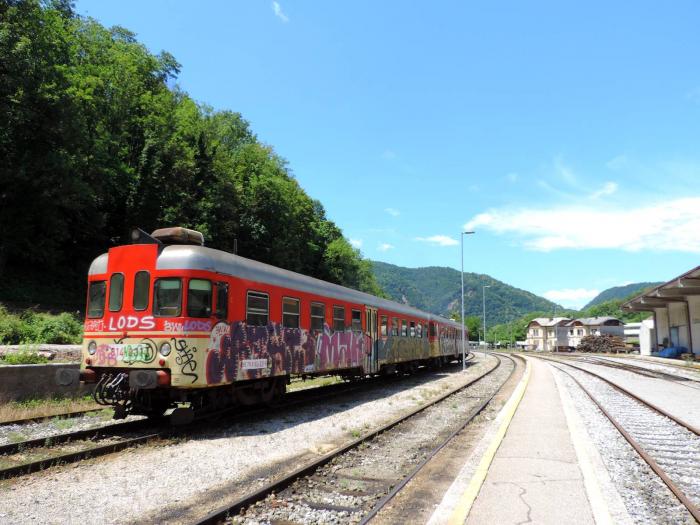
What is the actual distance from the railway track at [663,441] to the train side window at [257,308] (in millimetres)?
7344

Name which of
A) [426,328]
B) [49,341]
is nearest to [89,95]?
[49,341]

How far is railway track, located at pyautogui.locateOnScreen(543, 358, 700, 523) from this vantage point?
6.45 metres

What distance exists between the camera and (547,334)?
12312 centimetres

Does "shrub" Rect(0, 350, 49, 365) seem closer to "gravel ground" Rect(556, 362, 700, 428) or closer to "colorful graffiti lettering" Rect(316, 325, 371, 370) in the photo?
Result: "colorful graffiti lettering" Rect(316, 325, 371, 370)

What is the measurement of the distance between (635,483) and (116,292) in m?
9.12

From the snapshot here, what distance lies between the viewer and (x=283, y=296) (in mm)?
11953

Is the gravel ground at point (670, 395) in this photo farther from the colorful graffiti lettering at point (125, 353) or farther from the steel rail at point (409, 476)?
the colorful graffiti lettering at point (125, 353)

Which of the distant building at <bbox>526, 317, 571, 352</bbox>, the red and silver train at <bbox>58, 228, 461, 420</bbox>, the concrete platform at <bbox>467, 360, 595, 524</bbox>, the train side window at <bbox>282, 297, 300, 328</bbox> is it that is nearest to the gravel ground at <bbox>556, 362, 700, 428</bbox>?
the concrete platform at <bbox>467, 360, 595, 524</bbox>

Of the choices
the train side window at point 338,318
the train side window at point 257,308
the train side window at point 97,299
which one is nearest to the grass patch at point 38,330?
the train side window at point 97,299

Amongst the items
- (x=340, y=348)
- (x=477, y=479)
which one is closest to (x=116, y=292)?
(x=340, y=348)

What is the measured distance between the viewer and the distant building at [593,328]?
106 metres

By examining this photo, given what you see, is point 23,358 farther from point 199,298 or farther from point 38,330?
point 199,298

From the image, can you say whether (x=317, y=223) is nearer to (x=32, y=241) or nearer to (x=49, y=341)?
(x=32, y=241)

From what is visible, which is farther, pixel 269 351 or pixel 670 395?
pixel 670 395
